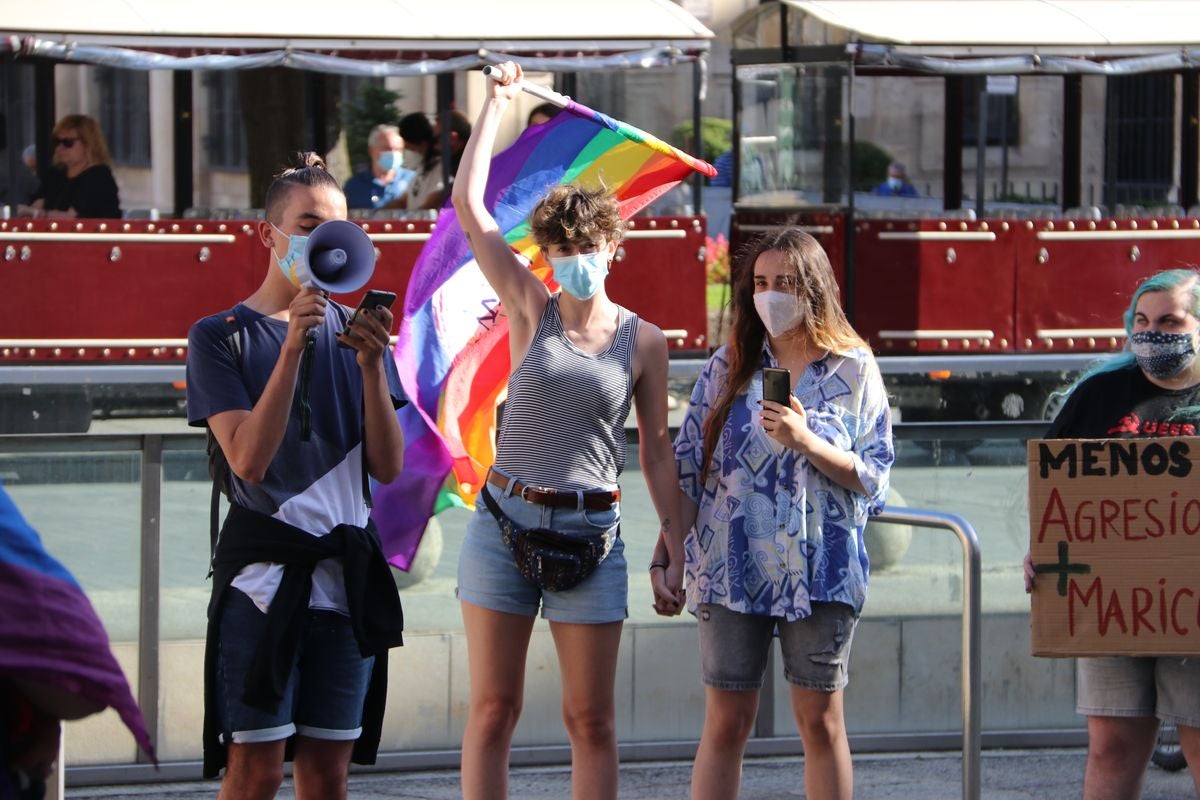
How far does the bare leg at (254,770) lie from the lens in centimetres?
373

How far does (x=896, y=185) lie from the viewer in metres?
13.6

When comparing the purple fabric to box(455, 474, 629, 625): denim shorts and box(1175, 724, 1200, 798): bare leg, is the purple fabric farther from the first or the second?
box(1175, 724, 1200, 798): bare leg

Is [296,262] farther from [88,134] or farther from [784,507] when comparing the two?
[88,134]

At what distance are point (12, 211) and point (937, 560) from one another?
7904 mm

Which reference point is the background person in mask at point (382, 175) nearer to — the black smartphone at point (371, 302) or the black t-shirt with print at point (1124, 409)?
the black t-shirt with print at point (1124, 409)

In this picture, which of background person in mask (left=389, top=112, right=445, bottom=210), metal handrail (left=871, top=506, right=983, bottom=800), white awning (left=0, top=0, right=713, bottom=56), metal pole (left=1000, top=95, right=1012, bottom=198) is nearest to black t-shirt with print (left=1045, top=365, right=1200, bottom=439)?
metal handrail (left=871, top=506, right=983, bottom=800)

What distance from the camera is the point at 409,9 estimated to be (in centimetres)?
1220

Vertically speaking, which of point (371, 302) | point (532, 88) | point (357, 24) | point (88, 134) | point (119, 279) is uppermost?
point (357, 24)

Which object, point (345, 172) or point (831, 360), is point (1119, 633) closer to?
point (831, 360)

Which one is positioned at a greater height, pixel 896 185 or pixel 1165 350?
pixel 896 185

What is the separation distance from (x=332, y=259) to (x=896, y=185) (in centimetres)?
1034

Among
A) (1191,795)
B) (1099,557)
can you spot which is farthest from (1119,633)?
(1191,795)

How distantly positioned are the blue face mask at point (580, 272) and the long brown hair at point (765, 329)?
42cm

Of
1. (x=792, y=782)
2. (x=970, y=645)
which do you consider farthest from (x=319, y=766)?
(x=792, y=782)
